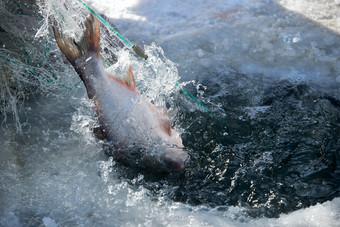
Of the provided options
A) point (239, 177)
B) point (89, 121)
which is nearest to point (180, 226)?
point (239, 177)

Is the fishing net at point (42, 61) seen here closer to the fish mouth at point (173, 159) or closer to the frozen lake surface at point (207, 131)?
the frozen lake surface at point (207, 131)

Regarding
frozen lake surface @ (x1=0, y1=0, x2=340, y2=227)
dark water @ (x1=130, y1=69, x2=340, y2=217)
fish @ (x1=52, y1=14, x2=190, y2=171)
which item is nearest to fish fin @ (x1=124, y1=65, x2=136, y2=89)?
fish @ (x1=52, y1=14, x2=190, y2=171)

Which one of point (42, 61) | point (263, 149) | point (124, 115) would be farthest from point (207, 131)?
point (42, 61)

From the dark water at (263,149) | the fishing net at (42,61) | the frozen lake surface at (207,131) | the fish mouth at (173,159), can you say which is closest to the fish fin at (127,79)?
the fishing net at (42,61)

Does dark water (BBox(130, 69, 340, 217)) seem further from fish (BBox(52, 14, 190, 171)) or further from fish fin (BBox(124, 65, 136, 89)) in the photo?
fish fin (BBox(124, 65, 136, 89))

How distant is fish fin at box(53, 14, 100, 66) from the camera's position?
3102 mm

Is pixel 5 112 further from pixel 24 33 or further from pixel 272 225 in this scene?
pixel 272 225

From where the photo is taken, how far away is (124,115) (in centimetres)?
323

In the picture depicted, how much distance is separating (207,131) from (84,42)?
142 cm

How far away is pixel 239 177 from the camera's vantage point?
318 centimetres

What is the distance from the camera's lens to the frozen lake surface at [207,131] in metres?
3.01

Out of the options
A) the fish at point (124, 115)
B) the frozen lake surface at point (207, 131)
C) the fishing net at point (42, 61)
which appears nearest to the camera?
the frozen lake surface at point (207, 131)

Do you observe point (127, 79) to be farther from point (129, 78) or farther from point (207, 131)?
point (207, 131)

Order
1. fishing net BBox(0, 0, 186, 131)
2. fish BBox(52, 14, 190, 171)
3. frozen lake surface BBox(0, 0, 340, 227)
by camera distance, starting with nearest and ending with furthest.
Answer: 1. frozen lake surface BBox(0, 0, 340, 227)
2. fish BBox(52, 14, 190, 171)
3. fishing net BBox(0, 0, 186, 131)
